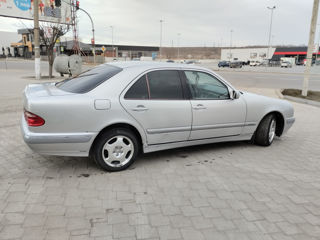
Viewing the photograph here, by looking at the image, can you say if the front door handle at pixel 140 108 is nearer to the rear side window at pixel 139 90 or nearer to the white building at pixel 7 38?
the rear side window at pixel 139 90

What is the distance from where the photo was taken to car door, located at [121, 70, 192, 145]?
383 centimetres

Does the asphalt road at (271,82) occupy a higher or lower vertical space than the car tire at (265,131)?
higher

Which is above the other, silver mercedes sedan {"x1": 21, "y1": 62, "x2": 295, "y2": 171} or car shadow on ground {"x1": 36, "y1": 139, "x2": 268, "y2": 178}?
silver mercedes sedan {"x1": 21, "y1": 62, "x2": 295, "y2": 171}

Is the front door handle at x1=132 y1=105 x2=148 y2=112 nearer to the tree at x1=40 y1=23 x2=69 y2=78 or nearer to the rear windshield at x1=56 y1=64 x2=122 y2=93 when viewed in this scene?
the rear windshield at x1=56 y1=64 x2=122 y2=93

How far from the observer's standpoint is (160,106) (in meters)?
3.95

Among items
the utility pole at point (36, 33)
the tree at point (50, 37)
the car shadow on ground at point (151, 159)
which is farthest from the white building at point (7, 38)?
the car shadow on ground at point (151, 159)

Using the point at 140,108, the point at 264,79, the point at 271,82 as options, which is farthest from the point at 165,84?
the point at 264,79

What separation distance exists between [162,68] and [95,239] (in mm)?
2608

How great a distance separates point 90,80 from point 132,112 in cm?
81

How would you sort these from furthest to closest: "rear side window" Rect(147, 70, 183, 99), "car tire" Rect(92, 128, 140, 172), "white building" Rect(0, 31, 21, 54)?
1. "white building" Rect(0, 31, 21, 54)
2. "rear side window" Rect(147, 70, 183, 99)
3. "car tire" Rect(92, 128, 140, 172)

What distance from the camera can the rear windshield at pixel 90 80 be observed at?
3.75 metres

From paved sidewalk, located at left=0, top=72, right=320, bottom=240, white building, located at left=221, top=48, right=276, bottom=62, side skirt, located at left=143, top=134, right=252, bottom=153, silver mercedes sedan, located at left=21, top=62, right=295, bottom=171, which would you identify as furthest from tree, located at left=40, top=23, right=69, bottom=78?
white building, located at left=221, top=48, right=276, bottom=62

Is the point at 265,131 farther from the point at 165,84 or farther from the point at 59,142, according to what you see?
the point at 59,142

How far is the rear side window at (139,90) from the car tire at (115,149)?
49 centimetres
